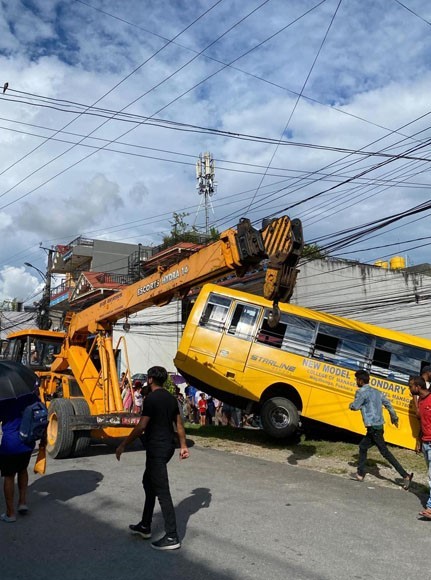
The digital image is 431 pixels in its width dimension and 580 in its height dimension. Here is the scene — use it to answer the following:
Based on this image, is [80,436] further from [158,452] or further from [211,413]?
[211,413]

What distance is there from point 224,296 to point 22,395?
23.2 feet

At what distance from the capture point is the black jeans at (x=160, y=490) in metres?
4.90

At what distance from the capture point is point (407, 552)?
5047mm

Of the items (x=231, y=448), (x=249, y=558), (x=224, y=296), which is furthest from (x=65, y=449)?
(x=249, y=558)

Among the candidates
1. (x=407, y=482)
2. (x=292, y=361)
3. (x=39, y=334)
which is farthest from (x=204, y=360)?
(x=407, y=482)

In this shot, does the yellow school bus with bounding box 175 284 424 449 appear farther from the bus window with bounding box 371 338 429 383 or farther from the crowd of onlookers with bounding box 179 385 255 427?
the crowd of onlookers with bounding box 179 385 255 427

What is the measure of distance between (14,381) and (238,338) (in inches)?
266

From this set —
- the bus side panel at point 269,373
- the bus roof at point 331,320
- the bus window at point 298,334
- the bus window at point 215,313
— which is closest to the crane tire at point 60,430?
the bus window at point 215,313

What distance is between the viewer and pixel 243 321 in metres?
12.1

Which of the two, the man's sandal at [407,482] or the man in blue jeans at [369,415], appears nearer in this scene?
the man's sandal at [407,482]

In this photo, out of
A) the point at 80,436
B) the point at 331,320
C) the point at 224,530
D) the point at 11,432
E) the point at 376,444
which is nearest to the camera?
the point at 224,530

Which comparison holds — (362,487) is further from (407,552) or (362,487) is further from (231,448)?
(231,448)

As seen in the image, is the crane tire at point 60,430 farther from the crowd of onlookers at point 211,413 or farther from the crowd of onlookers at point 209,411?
the crowd of onlookers at point 211,413

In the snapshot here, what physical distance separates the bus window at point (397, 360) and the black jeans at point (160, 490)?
8.03m
